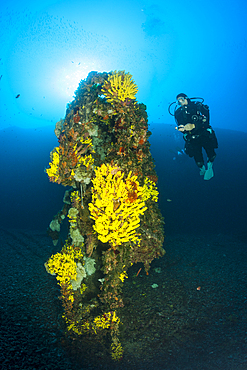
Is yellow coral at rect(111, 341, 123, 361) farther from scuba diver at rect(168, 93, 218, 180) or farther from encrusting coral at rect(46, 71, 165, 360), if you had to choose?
scuba diver at rect(168, 93, 218, 180)

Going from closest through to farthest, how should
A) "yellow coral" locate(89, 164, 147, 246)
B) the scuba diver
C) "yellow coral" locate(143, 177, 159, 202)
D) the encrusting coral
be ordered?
1. "yellow coral" locate(89, 164, 147, 246)
2. the encrusting coral
3. the scuba diver
4. "yellow coral" locate(143, 177, 159, 202)

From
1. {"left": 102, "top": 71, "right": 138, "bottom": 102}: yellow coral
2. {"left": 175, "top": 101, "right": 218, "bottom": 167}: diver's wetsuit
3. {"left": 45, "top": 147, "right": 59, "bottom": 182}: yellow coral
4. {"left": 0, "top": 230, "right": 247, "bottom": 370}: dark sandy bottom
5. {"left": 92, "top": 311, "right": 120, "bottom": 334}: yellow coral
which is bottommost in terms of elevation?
{"left": 0, "top": 230, "right": 247, "bottom": 370}: dark sandy bottom

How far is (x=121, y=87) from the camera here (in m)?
2.82

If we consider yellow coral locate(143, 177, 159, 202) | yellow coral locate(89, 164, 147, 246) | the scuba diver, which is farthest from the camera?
yellow coral locate(143, 177, 159, 202)

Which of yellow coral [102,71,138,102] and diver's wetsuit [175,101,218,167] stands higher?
yellow coral [102,71,138,102]

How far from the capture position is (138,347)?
124 inches

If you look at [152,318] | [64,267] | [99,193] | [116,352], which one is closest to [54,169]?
[99,193]

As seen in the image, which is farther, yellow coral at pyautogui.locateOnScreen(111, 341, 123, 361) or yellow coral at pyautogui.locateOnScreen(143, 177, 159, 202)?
yellow coral at pyautogui.locateOnScreen(143, 177, 159, 202)

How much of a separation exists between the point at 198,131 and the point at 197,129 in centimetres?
4

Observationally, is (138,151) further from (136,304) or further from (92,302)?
(136,304)

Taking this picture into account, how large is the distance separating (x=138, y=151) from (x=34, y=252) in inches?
241

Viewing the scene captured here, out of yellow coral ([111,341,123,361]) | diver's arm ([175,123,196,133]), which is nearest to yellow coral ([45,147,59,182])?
diver's arm ([175,123,196,133])

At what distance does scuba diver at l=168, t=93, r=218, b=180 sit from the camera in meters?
2.90

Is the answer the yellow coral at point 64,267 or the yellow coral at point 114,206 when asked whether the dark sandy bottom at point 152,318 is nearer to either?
the yellow coral at point 64,267
